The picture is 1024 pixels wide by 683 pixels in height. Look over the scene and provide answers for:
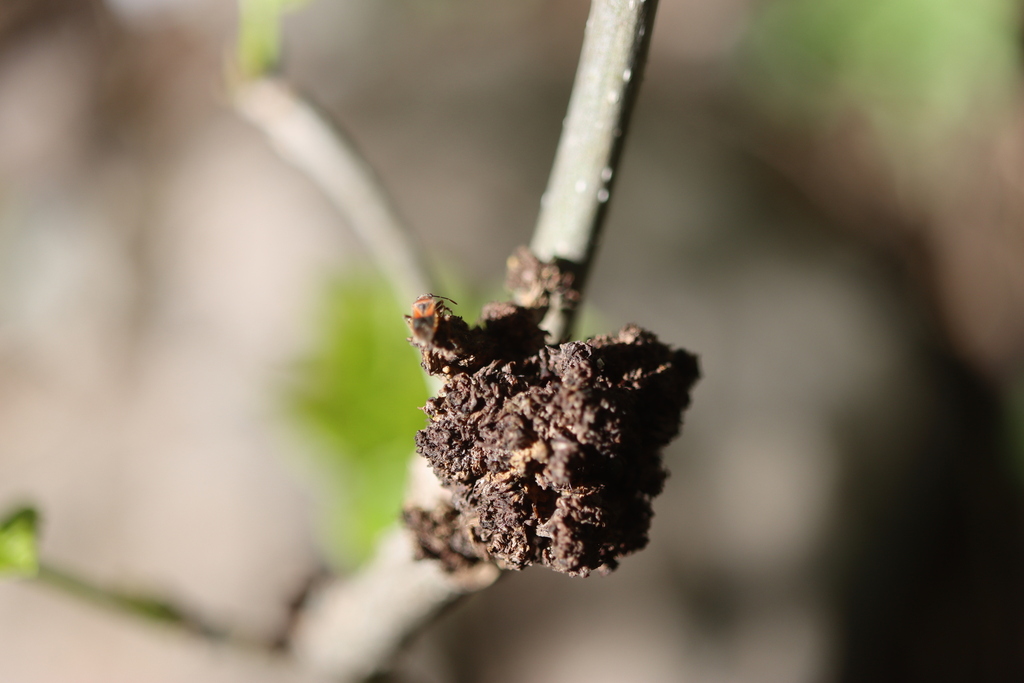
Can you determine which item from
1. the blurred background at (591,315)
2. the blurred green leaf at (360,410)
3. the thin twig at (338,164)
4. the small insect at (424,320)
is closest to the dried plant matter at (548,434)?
the small insect at (424,320)

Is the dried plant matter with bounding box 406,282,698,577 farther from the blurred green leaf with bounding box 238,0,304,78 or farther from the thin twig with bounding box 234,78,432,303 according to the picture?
the blurred green leaf with bounding box 238,0,304,78

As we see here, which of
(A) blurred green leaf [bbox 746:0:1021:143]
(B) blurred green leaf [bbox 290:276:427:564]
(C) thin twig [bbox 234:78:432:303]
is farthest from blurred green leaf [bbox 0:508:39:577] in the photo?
(A) blurred green leaf [bbox 746:0:1021:143]

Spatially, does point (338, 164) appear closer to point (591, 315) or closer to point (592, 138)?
point (592, 138)

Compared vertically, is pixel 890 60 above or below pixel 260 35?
above

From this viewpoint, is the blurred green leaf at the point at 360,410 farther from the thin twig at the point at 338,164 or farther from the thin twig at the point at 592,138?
the thin twig at the point at 592,138

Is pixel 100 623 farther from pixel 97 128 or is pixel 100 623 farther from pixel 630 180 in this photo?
pixel 630 180

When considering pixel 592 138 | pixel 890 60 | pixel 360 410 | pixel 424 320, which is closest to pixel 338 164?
pixel 592 138
